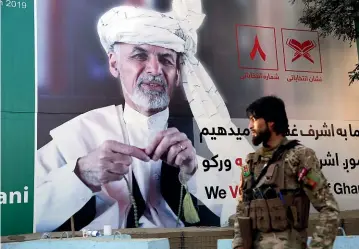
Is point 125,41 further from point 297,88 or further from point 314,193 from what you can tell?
point 314,193

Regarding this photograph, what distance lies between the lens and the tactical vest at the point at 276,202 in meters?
2.23

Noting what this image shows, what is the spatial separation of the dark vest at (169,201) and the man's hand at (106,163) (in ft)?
0.63

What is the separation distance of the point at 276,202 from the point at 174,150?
3692 millimetres

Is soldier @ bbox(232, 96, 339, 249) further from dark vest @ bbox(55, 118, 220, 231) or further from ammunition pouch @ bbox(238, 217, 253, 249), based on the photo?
dark vest @ bbox(55, 118, 220, 231)

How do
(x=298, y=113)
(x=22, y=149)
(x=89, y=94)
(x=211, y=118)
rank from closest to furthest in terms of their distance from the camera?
1. (x=22, y=149)
2. (x=89, y=94)
3. (x=211, y=118)
4. (x=298, y=113)

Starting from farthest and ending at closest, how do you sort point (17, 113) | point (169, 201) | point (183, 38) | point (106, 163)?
point (183, 38) < point (169, 201) < point (106, 163) < point (17, 113)

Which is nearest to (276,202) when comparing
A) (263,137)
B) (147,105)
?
(263,137)

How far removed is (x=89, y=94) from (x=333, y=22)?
3.45 m

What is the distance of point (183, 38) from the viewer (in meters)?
6.21

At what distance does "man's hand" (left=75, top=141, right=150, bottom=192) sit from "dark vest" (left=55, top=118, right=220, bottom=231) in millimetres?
192

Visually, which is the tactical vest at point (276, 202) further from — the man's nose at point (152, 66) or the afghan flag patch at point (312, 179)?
the man's nose at point (152, 66)

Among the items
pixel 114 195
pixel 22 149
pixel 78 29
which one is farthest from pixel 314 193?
pixel 78 29

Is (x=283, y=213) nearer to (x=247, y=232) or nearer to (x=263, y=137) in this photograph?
(x=247, y=232)

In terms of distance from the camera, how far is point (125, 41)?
596 cm
